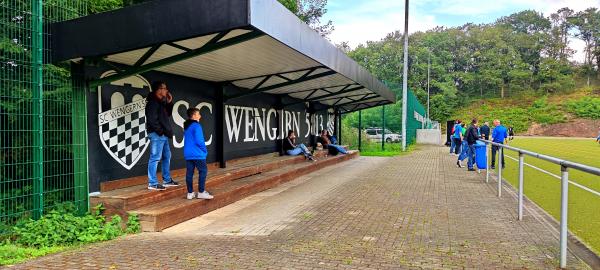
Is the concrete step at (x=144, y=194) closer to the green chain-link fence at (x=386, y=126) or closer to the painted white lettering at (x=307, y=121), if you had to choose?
the painted white lettering at (x=307, y=121)

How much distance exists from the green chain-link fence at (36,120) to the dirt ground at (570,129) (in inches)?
2539

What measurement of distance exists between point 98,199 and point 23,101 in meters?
1.59

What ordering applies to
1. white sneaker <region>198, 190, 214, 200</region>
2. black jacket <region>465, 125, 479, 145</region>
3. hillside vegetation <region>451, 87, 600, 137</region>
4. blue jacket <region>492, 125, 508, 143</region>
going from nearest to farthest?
1. white sneaker <region>198, 190, 214, 200</region>
2. blue jacket <region>492, 125, 508, 143</region>
3. black jacket <region>465, 125, 479, 145</region>
4. hillside vegetation <region>451, 87, 600, 137</region>

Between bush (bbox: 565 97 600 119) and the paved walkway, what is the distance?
63.2 m

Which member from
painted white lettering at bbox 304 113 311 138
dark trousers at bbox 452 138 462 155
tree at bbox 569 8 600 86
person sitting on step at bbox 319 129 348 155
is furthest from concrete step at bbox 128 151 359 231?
tree at bbox 569 8 600 86

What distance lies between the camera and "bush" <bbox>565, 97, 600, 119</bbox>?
197 feet

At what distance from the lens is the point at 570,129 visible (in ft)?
193

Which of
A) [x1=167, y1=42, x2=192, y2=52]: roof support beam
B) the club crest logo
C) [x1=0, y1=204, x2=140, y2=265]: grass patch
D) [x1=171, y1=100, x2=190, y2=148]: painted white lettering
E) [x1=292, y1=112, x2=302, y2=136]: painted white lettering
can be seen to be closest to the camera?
[x1=0, y1=204, x2=140, y2=265]: grass patch

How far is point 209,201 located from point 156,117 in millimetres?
1582

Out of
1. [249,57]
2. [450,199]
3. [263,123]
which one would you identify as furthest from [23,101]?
[263,123]

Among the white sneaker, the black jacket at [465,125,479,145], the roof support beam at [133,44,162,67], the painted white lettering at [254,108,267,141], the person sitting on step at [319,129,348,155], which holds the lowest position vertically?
the white sneaker

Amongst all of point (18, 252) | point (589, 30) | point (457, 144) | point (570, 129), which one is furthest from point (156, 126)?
point (589, 30)

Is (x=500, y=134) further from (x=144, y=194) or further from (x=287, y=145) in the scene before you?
(x=144, y=194)

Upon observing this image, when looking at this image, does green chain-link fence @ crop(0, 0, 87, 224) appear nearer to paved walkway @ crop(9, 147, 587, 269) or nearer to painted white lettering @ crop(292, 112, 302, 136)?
paved walkway @ crop(9, 147, 587, 269)
